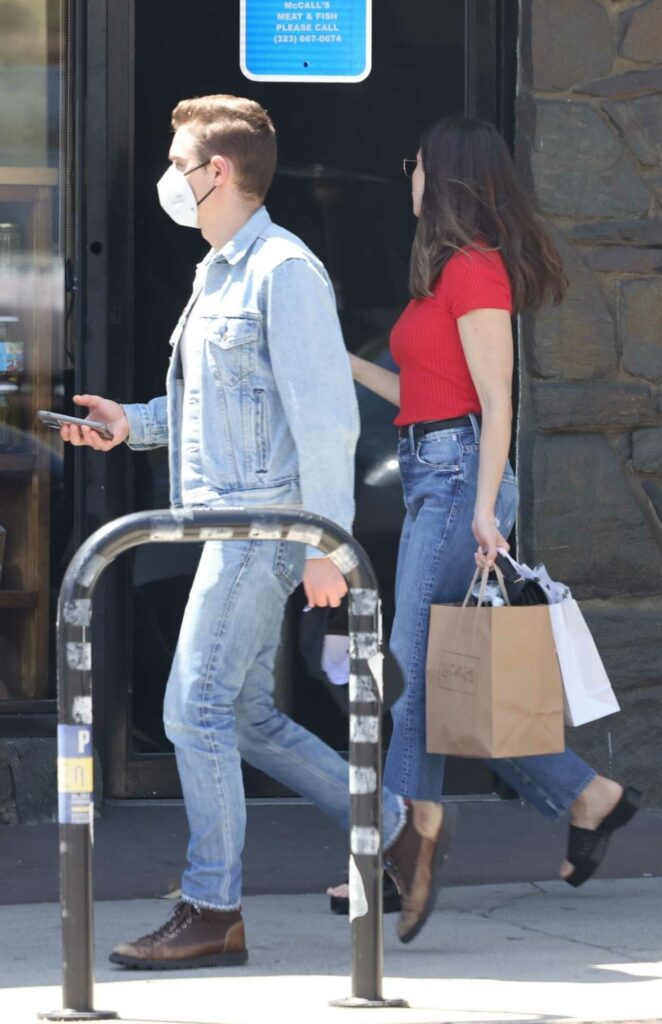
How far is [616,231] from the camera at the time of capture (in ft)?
19.6

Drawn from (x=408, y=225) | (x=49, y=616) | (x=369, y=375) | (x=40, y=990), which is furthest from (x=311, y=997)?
(x=408, y=225)

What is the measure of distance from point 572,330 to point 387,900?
7.09 ft

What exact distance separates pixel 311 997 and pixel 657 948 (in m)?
0.95

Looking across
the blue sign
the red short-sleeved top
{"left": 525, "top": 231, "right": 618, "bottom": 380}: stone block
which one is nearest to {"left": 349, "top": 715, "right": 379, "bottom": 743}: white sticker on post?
the red short-sleeved top

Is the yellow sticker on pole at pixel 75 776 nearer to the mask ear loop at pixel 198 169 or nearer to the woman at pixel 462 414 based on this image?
the woman at pixel 462 414

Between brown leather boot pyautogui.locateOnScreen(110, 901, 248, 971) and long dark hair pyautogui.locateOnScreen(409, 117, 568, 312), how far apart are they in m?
1.67

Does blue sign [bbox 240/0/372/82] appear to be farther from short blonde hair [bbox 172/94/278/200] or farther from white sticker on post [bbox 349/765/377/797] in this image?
white sticker on post [bbox 349/765/377/797]

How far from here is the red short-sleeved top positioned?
464 centimetres

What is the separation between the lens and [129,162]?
593 centimetres

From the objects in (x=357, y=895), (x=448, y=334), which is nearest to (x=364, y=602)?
(x=357, y=895)

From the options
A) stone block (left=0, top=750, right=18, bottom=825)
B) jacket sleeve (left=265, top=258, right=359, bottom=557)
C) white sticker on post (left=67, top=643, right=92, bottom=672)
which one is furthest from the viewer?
stone block (left=0, top=750, right=18, bottom=825)

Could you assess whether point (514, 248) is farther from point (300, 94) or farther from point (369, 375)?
point (300, 94)

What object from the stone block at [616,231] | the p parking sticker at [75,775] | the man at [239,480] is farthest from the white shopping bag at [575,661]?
the stone block at [616,231]

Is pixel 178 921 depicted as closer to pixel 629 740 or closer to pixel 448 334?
pixel 448 334
